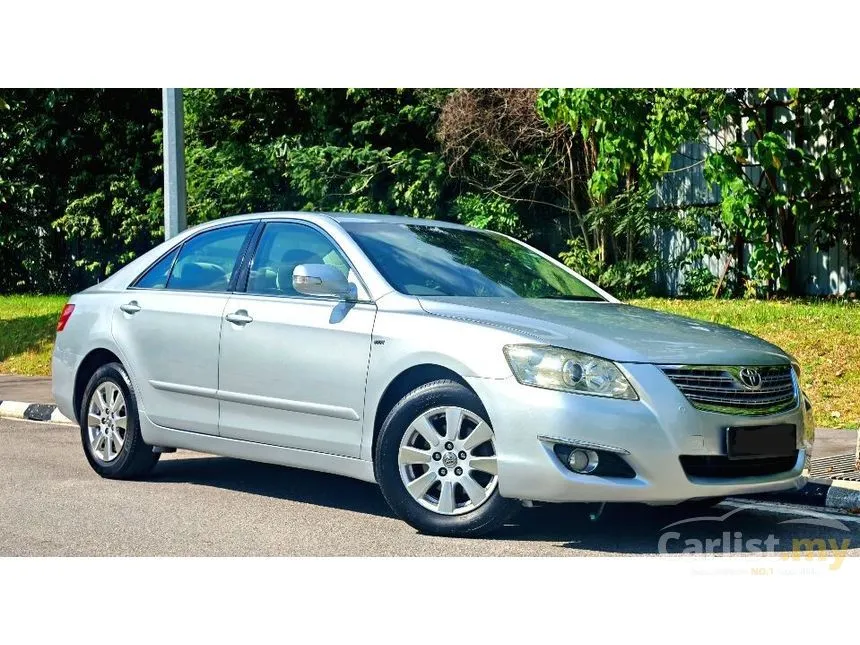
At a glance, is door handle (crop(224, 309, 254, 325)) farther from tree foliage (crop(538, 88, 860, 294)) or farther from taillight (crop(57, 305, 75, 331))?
tree foliage (crop(538, 88, 860, 294))

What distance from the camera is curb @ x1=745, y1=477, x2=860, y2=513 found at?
7.53 meters

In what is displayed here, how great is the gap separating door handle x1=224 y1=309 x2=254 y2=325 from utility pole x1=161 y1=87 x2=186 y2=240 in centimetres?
491

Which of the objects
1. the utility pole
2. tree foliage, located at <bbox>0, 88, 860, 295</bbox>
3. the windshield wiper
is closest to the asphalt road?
the windshield wiper

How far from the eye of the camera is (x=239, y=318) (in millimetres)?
7660

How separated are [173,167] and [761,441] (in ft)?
25.1

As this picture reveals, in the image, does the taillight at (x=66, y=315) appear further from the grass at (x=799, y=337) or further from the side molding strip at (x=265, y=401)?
the grass at (x=799, y=337)

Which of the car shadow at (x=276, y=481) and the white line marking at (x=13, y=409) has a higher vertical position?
the car shadow at (x=276, y=481)

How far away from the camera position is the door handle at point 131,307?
845 cm

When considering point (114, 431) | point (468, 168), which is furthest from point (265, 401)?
point (468, 168)

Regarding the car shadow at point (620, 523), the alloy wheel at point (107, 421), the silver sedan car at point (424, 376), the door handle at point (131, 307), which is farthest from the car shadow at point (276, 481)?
the door handle at point (131, 307)

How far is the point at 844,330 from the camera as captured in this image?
13.6 m

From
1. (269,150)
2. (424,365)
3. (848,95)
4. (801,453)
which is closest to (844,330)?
(848,95)

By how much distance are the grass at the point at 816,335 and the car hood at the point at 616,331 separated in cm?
455

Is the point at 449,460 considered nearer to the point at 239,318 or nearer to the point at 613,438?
the point at 613,438
